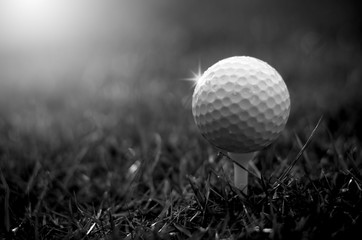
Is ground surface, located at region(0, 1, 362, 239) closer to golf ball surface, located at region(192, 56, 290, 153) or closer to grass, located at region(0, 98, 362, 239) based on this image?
grass, located at region(0, 98, 362, 239)

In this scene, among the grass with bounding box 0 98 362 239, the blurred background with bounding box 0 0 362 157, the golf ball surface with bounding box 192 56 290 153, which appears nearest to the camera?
the grass with bounding box 0 98 362 239

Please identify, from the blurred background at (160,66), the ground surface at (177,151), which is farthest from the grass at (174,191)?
the blurred background at (160,66)

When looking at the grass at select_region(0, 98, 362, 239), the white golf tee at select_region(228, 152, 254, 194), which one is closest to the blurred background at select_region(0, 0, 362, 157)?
the grass at select_region(0, 98, 362, 239)

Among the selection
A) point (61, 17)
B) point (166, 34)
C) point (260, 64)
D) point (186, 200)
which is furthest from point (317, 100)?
point (61, 17)

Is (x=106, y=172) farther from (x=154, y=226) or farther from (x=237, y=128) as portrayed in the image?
(x=237, y=128)

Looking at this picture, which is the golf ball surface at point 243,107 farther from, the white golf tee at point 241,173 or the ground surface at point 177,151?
the ground surface at point 177,151

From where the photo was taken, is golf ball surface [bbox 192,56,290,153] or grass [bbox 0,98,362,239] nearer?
grass [bbox 0,98,362,239]

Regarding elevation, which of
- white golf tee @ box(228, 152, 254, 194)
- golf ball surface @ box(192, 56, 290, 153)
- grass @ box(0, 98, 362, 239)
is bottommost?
grass @ box(0, 98, 362, 239)

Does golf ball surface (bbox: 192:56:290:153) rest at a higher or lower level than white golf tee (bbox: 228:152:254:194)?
higher

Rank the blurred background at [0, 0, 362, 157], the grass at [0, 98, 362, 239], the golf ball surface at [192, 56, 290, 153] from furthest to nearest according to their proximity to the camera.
→ the blurred background at [0, 0, 362, 157] → the golf ball surface at [192, 56, 290, 153] → the grass at [0, 98, 362, 239]
